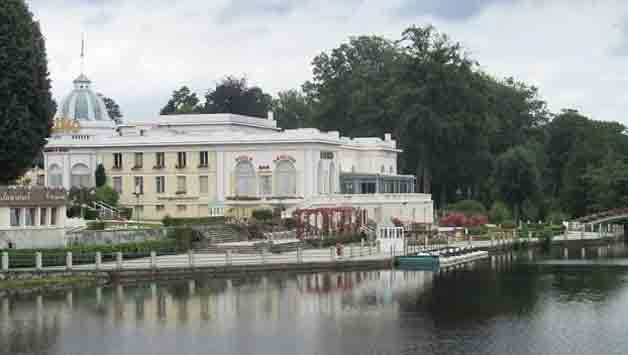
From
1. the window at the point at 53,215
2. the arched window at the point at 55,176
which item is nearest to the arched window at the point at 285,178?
the arched window at the point at 55,176

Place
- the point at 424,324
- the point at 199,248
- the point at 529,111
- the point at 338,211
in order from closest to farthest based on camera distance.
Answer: the point at 424,324
the point at 199,248
the point at 338,211
the point at 529,111

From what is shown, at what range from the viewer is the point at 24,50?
67.1 meters

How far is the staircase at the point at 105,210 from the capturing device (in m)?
82.4

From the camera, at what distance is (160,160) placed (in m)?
91.8

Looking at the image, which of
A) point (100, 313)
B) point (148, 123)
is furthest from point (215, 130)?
point (100, 313)

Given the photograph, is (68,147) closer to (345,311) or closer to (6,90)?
(6,90)

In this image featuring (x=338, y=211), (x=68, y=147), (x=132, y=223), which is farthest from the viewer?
(x=68, y=147)

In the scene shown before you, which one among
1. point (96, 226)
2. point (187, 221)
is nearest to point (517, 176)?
point (187, 221)

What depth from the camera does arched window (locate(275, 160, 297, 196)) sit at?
292 ft

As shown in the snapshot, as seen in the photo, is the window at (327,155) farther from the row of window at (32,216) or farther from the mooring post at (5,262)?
the mooring post at (5,262)

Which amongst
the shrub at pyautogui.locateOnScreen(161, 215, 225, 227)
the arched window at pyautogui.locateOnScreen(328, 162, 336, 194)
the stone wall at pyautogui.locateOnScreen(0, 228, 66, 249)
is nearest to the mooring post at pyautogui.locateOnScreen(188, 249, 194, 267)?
the stone wall at pyautogui.locateOnScreen(0, 228, 66, 249)

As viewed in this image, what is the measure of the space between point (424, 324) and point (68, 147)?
4890 centimetres

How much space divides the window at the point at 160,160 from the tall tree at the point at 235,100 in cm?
3245

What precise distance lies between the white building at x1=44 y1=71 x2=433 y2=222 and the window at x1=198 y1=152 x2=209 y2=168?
7cm
